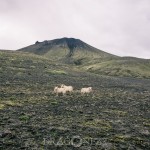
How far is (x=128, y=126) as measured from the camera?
30.5 meters

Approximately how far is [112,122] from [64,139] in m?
8.54

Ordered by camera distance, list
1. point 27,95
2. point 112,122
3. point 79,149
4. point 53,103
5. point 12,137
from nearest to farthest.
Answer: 1. point 79,149
2. point 12,137
3. point 112,122
4. point 53,103
5. point 27,95

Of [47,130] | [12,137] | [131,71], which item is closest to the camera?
[12,137]

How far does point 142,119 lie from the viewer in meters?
34.3

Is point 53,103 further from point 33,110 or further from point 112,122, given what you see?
point 112,122

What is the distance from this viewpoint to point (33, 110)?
35.5 meters

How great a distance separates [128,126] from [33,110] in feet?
34.7

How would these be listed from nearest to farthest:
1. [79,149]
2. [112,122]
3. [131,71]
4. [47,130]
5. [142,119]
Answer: [79,149], [47,130], [112,122], [142,119], [131,71]

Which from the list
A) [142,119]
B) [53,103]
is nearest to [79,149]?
[142,119]

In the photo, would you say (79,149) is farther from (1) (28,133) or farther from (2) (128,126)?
(2) (128,126)

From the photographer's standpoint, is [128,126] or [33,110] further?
[33,110]

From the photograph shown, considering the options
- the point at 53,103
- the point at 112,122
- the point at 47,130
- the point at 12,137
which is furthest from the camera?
the point at 53,103

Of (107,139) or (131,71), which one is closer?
(107,139)

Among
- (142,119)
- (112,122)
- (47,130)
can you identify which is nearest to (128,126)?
(112,122)
